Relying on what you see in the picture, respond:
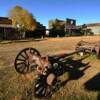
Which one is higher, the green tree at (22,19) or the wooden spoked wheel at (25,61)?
the green tree at (22,19)

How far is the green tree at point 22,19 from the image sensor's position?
1738 inches

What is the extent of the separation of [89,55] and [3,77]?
690cm

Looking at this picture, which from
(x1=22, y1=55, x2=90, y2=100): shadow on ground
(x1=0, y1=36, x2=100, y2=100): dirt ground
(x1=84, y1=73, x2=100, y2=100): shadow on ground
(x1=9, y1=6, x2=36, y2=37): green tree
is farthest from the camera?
(x1=9, y1=6, x2=36, y2=37): green tree

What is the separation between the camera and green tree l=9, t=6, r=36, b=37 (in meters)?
44.2

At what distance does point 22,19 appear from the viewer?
44.3m

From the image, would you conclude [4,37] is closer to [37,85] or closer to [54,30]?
[54,30]

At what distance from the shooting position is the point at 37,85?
7.54 metres

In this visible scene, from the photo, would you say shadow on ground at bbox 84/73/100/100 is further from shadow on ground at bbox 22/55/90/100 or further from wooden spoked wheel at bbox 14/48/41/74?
wooden spoked wheel at bbox 14/48/41/74

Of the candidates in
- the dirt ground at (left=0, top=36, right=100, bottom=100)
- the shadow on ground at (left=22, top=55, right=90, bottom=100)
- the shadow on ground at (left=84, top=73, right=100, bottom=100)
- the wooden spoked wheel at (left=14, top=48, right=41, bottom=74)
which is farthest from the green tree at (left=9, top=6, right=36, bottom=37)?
the shadow on ground at (left=84, top=73, right=100, bottom=100)

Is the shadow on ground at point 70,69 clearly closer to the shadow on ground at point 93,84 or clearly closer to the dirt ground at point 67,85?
the dirt ground at point 67,85

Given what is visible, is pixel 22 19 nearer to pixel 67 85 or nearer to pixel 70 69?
pixel 70 69

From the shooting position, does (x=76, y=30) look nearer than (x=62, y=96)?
No

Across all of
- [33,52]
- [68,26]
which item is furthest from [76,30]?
[33,52]

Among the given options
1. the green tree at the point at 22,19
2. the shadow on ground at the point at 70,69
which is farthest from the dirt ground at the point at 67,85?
the green tree at the point at 22,19
